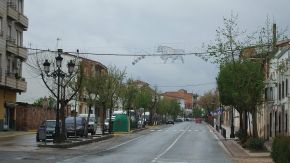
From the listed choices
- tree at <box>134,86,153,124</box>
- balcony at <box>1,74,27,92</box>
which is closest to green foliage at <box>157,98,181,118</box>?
tree at <box>134,86,153,124</box>

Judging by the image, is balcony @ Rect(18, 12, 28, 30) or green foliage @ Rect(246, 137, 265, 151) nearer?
green foliage @ Rect(246, 137, 265, 151)

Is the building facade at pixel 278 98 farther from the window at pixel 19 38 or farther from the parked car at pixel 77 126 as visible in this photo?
the window at pixel 19 38

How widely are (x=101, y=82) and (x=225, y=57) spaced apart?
20.8 metres

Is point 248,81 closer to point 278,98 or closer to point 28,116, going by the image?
point 278,98

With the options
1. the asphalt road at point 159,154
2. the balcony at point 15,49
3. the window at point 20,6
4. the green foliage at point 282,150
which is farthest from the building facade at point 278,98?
the window at point 20,6

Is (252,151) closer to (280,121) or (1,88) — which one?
(280,121)

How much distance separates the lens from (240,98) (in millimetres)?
36375

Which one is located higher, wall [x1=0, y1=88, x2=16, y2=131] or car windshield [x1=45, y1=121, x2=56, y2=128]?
wall [x1=0, y1=88, x2=16, y2=131]

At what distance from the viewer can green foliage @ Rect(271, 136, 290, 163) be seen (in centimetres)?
1981

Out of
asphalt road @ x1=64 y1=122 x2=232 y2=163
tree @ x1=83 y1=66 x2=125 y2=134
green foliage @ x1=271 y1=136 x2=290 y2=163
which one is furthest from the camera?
tree @ x1=83 y1=66 x2=125 y2=134

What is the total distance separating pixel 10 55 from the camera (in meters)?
58.5

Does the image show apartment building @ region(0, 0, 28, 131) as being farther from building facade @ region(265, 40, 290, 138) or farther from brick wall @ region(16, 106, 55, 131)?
building facade @ region(265, 40, 290, 138)

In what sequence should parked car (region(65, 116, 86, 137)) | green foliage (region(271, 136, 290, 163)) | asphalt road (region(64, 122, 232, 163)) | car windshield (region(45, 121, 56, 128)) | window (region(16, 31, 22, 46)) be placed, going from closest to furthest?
green foliage (region(271, 136, 290, 163)), asphalt road (region(64, 122, 232, 163)), car windshield (region(45, 121, 56, 128)), parked car (region(65, 116, 86, 137)), window (region(16, 31, 22, 46))

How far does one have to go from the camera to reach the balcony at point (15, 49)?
57325 millimetres
